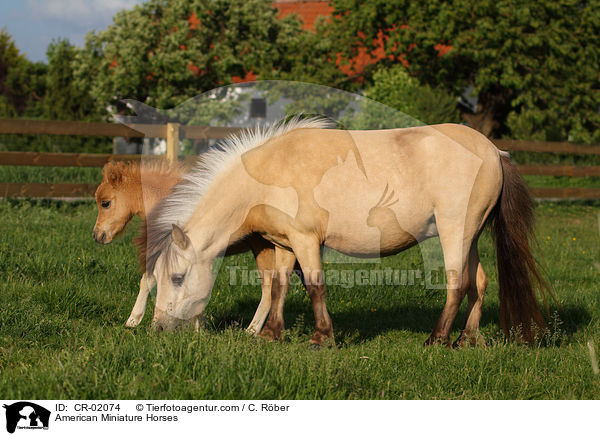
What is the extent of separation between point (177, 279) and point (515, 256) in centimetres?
265

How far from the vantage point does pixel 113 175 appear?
5227mm

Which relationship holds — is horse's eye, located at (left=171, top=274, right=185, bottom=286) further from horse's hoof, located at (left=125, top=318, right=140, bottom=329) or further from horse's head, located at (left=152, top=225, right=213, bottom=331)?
horse's hoof, located at (left=125, top=318, right=140, bottom=329)

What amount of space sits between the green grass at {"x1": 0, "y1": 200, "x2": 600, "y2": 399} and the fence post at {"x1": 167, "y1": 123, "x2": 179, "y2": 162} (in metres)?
3.54

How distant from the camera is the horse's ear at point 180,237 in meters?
4.37

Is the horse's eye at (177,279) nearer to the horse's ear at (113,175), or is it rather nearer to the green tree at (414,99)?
the horse's ear at (113,175)

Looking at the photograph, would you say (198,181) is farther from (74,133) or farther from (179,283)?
(74,133)

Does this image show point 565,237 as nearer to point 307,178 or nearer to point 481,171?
point 481,171

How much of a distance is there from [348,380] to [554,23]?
20.6 meters

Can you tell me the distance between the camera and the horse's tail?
4.77m

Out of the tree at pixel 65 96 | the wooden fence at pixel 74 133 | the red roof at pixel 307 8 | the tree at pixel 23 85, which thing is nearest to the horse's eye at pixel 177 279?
the wooden fence at pixel 74 133

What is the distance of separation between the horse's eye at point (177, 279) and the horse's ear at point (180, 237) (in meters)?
0.21
